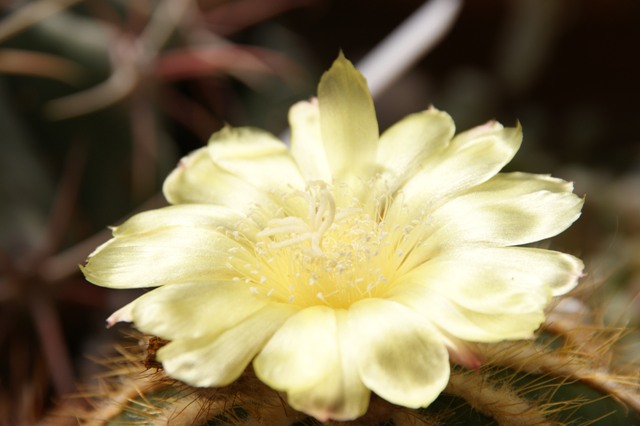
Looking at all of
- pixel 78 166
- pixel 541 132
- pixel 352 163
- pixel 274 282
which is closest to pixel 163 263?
pixel 274 282

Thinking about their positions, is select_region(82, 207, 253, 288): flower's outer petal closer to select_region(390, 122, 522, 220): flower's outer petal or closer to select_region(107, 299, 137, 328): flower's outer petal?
select_region(107, 299, 137, 328): flower's outer petal

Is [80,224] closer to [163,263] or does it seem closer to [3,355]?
[3,355]

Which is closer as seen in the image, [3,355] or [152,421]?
[152,421]

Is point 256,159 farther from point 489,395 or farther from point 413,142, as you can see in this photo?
point 489,395

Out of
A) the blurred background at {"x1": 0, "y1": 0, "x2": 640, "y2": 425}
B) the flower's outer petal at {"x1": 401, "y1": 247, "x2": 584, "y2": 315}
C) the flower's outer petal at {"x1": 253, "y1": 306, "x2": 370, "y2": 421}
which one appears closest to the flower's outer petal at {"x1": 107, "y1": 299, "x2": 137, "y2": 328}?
the flower's outer petal at {"x1": 253, "y1": 306, "x2": 370, "y2": 421}

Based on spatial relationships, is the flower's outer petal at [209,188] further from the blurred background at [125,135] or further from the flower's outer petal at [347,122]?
the blurred background at [125,135]

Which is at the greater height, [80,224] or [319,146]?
[319,146]

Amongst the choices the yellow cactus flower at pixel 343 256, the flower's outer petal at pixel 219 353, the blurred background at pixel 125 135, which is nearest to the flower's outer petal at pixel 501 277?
the yellow cactus flower at pixel 343 256
